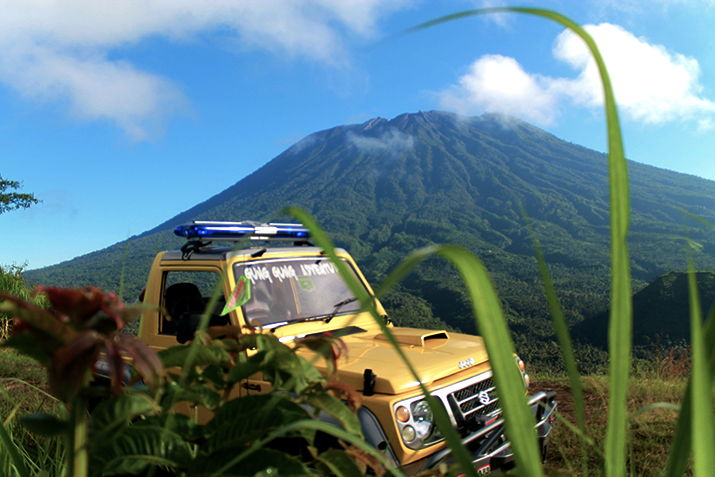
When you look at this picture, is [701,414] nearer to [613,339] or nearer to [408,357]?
[613,339]

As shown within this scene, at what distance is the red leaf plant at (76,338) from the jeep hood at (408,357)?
154cm

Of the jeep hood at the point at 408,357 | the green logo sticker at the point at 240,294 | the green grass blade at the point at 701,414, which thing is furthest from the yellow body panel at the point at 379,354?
the green grass blade at the point at 701,414

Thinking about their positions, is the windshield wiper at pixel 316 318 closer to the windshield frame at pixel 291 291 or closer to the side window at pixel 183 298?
the windshield frame at pixel 291 291

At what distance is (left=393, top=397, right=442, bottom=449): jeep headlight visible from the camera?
2.23 meters

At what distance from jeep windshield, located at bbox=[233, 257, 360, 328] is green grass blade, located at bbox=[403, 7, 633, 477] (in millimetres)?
2667

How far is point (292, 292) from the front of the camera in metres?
3.52

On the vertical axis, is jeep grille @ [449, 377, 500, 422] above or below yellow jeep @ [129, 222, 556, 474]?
below

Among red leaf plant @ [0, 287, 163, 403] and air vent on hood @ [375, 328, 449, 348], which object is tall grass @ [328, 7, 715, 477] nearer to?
red leaf plant @ [0, 287, 163, 403]

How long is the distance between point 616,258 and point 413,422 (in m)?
1.92

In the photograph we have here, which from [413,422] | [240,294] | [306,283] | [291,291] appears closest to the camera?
[240,294]

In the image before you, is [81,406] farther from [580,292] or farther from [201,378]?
[580,292]

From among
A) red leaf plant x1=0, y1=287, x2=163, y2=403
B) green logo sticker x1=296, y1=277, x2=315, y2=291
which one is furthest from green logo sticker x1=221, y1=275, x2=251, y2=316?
green logo sticker x1=296, y1=277, x2=315, y2=291

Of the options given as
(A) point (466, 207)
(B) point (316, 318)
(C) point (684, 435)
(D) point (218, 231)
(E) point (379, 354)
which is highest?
(A) point (466, 207)

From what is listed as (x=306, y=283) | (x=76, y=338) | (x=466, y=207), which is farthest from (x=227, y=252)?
(x=466, y=207)
